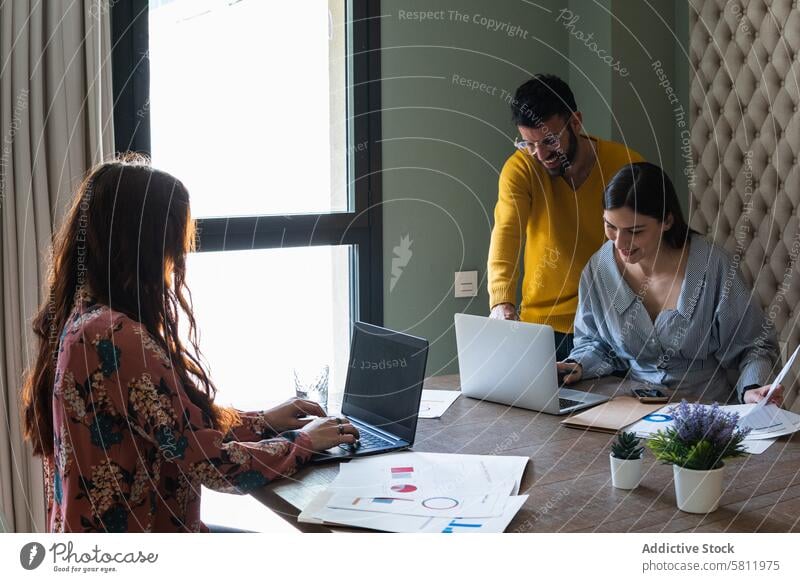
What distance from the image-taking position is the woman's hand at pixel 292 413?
2.13 m

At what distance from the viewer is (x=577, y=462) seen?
6.28 feet

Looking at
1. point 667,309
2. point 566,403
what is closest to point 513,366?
point 566,403

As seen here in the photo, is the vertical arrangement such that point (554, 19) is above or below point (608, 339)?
above

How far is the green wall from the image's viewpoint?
3.59m

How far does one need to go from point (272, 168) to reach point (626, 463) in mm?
2154

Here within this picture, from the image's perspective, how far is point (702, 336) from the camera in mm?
2492

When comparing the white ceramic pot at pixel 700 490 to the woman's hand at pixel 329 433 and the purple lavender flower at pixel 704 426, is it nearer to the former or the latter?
the purple lavender flower at pixel 704 426

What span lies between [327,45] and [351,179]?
508mm

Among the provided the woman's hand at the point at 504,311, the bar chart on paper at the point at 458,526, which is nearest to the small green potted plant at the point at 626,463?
the bar chart on paper at the point at 458,526

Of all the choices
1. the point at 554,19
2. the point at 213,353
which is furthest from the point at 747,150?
the point at 213,353

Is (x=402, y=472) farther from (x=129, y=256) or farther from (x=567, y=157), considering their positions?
(x=567, y=157)
